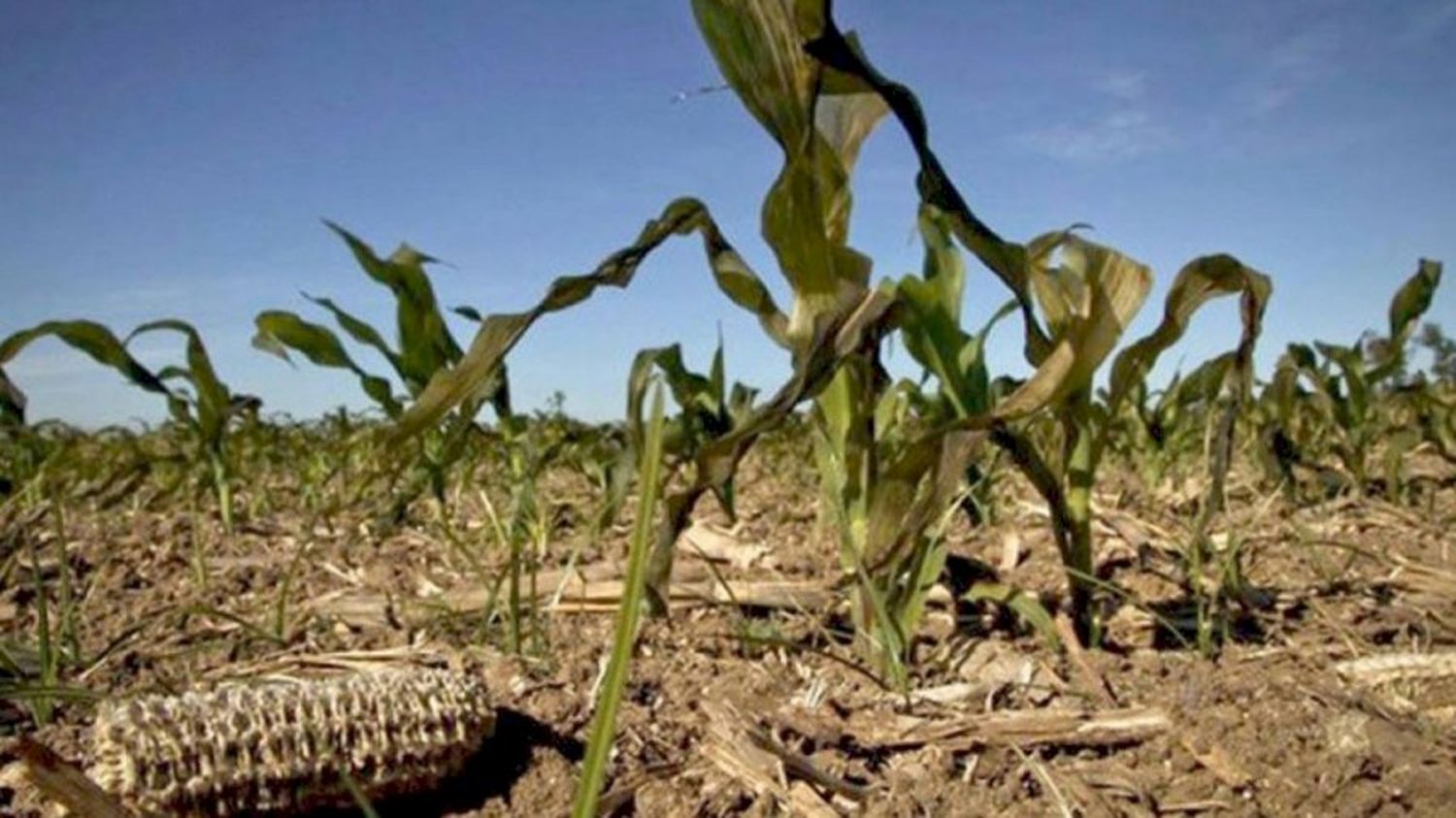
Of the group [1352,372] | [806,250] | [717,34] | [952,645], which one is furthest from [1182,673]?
[1352,372]

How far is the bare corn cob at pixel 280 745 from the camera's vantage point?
42.6 inches

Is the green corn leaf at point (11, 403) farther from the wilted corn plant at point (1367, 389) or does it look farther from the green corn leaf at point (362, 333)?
the wilted corn plant at point (1367, 389)

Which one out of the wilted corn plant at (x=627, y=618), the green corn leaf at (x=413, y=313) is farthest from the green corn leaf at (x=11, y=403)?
the wilted corn plant at (x=627, y=618)

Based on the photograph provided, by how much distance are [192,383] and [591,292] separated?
6.77 feet

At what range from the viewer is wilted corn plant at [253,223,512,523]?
107 inches

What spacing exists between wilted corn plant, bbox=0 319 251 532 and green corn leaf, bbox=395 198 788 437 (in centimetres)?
166

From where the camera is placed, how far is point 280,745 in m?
1.12

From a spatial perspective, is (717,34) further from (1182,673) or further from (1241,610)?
(1241,610)

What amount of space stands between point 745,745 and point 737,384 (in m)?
2.22

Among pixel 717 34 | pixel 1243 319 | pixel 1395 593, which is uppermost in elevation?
pixel 717 34

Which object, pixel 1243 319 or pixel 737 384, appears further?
pixel 737 384

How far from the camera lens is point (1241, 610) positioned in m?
1.82

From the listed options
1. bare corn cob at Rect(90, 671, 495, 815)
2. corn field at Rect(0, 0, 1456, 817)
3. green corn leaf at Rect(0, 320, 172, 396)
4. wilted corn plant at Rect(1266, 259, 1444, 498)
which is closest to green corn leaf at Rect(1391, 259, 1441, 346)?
wilted corn plant at Rect(1266, 259, 1444, 498)

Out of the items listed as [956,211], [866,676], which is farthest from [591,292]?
[866,676]
